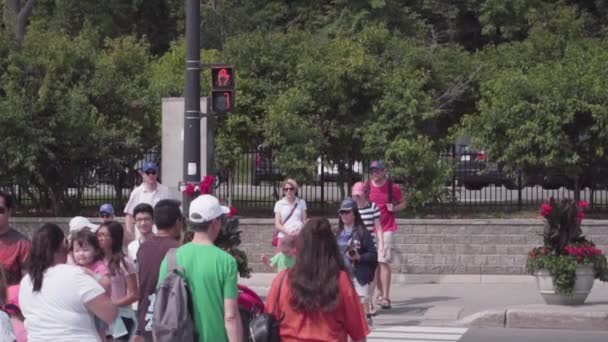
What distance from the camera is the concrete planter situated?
13672 millimetres

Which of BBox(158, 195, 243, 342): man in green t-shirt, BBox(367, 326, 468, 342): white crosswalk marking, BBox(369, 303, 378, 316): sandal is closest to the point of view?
BBox(158, 195, 243, 342): man in green t-shirt

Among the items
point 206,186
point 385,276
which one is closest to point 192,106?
point 385,276

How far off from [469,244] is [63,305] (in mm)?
12575

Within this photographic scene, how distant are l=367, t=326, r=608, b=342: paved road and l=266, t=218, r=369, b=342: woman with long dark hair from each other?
6560 millimetres

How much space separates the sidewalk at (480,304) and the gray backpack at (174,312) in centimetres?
795

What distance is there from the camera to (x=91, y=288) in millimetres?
6398

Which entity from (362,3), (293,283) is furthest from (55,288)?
(362,3)

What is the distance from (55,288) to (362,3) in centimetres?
3581

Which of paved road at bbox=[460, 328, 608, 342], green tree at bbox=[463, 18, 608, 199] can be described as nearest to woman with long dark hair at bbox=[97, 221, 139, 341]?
paved road at bbox=[460, 328, 608, 342]

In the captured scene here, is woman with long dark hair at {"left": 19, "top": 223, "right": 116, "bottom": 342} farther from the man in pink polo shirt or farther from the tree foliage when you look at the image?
the tree foliage

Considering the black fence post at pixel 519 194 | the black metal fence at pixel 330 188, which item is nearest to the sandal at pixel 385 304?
the black metal fence at pixel 330 188

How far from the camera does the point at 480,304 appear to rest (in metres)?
15.2

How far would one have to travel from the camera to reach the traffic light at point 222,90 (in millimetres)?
14938

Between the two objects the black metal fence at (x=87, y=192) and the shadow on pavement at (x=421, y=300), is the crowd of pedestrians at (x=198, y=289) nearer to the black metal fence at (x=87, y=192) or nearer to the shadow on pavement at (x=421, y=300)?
the shadow on pavement at (x=421, y=300)
